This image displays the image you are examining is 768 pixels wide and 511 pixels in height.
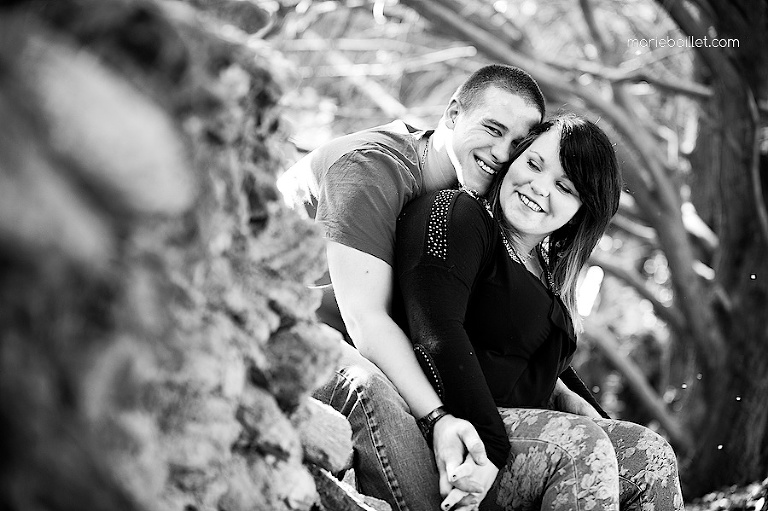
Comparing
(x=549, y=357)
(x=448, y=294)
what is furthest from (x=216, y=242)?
(x=549, y=357)

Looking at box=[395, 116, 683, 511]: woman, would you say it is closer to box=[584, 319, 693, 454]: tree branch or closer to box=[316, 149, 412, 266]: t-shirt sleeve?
box=[316, 149, 412, 266]: t-shirt sleeve

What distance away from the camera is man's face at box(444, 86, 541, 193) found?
285cm

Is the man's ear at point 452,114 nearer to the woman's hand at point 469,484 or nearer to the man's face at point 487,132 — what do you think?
the man's face at point 487,132

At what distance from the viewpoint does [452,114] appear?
3137 millimetres

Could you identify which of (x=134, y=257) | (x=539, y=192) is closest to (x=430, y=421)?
(x=539, y=192)

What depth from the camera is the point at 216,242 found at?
127cm

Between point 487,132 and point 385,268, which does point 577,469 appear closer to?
point 385,268

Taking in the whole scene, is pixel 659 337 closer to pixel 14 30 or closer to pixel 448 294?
pixel 448 294

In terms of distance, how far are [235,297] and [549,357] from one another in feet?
4.46

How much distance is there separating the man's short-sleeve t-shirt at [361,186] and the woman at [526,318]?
0.08m

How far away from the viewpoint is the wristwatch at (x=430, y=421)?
2164 mm

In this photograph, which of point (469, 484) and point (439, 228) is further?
point (439, 228)

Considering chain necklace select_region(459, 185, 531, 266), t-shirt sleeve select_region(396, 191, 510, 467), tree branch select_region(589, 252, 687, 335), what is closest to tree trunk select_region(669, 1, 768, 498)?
tree branch select_region(589, 252, 687, 335)

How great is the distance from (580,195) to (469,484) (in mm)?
1093
